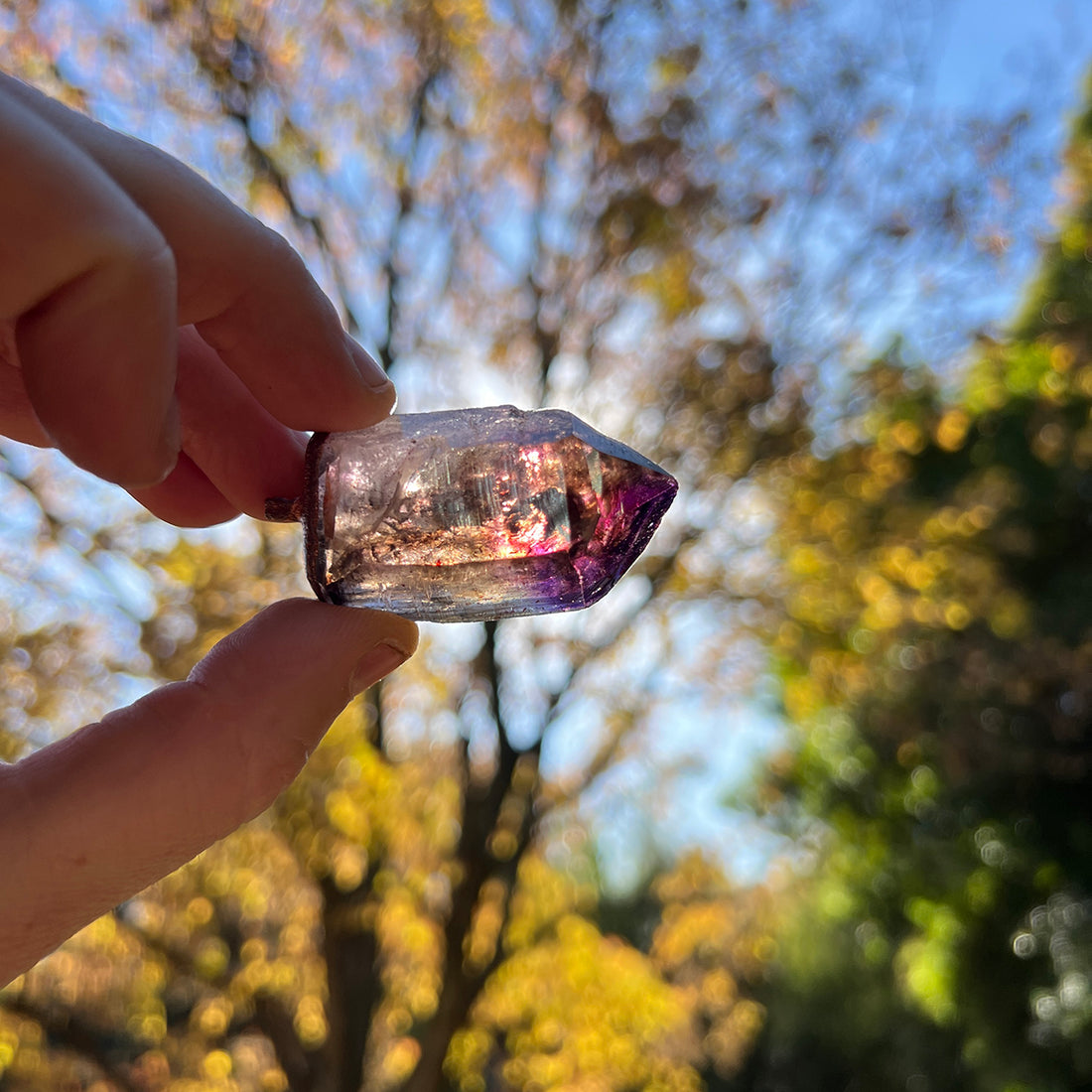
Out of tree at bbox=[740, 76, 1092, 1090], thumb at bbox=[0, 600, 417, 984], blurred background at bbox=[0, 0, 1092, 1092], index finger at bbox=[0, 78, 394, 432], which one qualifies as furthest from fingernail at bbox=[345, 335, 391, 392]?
tree at bbox=[740, 76, 1092, 1090]

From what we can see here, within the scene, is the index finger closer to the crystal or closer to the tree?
the crystal

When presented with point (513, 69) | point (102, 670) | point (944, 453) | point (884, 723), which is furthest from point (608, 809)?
point (944, 453)

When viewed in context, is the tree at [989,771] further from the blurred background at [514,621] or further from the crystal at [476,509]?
the crystal at [476,509]

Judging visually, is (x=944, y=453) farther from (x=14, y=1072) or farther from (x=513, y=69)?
(x=14, y=1072)

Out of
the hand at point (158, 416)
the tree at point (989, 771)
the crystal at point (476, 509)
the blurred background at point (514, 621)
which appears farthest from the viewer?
the tree at point (989, 771)

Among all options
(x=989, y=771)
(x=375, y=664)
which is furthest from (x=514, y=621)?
(x=989, y=771)

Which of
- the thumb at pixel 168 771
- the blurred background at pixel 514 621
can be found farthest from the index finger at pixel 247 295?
the blurred background at pixel 514 621
